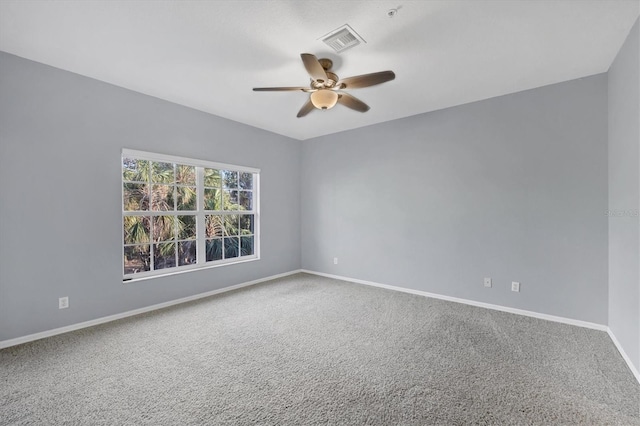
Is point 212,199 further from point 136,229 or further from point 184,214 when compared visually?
point 136,229

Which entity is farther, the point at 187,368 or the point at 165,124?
the point at 165,124

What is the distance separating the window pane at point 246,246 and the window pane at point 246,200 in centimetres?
54

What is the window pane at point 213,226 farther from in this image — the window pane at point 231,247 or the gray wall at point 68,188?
the gray wall at point 68,188

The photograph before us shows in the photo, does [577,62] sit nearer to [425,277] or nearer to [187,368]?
[425,277]

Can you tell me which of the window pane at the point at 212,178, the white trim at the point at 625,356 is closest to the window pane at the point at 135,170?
the window pane at the point at 212,178

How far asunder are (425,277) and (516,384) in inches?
81.1

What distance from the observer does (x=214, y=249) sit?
4.21 metres

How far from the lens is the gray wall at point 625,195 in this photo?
2.06m

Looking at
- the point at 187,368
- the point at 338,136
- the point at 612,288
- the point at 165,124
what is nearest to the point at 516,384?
the point at 612,288

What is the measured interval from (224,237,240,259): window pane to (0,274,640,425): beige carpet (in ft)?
4.12

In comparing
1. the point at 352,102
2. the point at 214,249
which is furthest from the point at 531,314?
the point at 214,249

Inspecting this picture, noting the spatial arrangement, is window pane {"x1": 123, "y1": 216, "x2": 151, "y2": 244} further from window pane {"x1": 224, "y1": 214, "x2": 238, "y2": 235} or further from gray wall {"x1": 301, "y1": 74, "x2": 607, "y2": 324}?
gray wall {"x1": 301, "y1": 74, "x2": 607, "y2": 324}

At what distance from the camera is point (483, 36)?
2.22 m

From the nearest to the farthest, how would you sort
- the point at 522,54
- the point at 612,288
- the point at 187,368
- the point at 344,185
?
1. the point at 187,368
2. the point at 522,54
3. the point at 612,288
4. the point at 344,185
